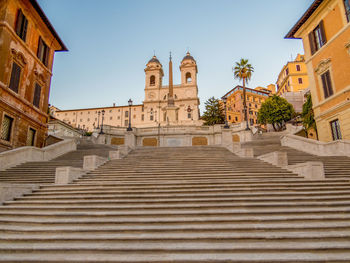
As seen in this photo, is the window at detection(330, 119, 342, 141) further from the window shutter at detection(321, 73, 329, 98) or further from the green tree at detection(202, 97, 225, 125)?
the green tree at detection(202, 97, 225, 125)

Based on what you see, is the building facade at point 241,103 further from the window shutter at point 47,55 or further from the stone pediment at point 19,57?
the stone pediment at point 19,57

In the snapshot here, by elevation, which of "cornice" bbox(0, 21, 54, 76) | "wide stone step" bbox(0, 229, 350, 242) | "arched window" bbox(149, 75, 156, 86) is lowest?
"wide stone step" bbox(0, 229, 350, 242)

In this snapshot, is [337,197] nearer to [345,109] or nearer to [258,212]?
[258,212]

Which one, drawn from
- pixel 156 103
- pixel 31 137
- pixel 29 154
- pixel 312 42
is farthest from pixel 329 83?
pixel 156 103

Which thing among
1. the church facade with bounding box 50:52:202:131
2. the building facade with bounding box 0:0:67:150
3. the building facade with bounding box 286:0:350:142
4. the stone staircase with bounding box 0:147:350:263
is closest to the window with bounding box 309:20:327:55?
the building facade with bounding box 286:0:350:142

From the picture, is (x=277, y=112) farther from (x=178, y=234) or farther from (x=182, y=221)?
(x=178, y=234)

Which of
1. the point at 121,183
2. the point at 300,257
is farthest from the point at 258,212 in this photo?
the point at 121,183

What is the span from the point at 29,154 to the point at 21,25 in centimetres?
1117

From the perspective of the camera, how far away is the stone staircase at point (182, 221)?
519cm

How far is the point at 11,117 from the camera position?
16906mm

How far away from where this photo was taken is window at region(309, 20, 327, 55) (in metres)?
20.4

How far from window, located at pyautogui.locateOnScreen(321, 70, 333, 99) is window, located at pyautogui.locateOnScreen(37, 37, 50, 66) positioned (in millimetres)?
25911

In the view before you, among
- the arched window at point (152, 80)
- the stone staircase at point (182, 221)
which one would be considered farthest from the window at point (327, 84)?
the arched window at point (152, 80)

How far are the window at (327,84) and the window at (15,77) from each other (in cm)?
2533
